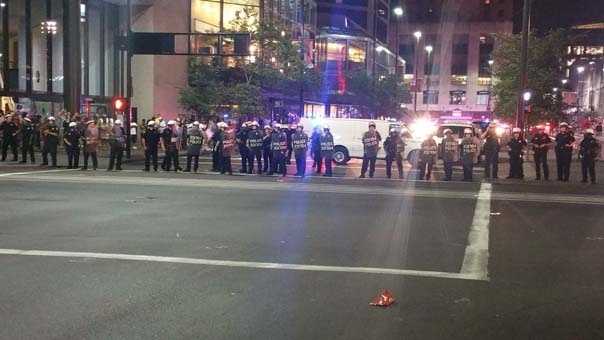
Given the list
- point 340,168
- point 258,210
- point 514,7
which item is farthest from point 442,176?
point 514,7

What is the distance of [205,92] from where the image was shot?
3572 cm

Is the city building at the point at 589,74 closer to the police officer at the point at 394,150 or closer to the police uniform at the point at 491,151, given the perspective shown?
the police uniform at the point at 491,151

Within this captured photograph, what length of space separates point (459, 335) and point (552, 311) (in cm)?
128

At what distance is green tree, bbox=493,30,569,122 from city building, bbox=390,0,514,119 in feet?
207

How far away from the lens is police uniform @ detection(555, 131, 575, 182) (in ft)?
65.1

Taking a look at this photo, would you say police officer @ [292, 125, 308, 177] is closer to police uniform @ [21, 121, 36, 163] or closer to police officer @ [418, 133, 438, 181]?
police officer @ [418, 133, 438, 181]

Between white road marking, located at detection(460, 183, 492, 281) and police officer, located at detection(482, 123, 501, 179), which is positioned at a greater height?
police officer, located at detection(482, 123, 501, 179)

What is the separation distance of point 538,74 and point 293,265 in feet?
97.4

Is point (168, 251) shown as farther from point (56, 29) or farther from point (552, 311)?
point (56, 29)

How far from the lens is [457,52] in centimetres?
10356

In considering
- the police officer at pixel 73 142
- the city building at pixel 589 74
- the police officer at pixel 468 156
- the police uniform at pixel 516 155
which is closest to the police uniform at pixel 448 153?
the police officer at pixel 468 156

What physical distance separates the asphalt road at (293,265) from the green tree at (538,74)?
21.0m

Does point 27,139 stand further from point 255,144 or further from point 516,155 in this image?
point 516,155

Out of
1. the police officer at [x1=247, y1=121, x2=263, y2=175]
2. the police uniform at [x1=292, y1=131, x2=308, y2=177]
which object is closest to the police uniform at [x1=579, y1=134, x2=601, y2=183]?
the police uniform at [x1=292, y1=131, x2=308, y2=177]
